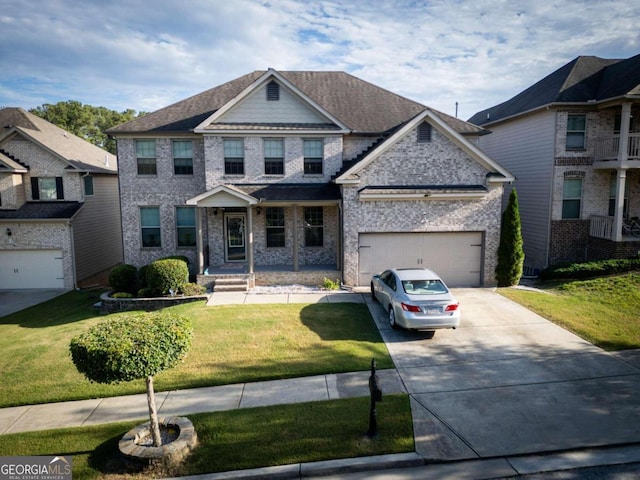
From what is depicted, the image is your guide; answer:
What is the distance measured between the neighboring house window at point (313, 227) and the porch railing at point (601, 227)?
12330mm

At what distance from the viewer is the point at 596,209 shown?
1923 cm

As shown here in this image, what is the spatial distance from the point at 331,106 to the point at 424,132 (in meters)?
5.79

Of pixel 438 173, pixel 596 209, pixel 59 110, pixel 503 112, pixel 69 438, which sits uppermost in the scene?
pixel 59 110

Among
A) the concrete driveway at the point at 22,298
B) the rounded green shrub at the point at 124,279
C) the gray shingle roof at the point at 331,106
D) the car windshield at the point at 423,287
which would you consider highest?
the gray shingle roof at the point at 331,106

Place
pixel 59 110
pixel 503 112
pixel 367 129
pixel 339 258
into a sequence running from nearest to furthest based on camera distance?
1. pixel 339 258
2. pixel 367 129
3. pixel 503 112
4. pixel 59 110

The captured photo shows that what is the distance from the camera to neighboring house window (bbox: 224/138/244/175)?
59.6 ft

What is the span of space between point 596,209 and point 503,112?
725 cm

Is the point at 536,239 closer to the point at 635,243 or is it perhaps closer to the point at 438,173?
the point at 635,243

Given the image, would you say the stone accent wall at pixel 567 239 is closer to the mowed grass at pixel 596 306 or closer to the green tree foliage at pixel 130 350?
A: the mowed grass at pixel 596 306

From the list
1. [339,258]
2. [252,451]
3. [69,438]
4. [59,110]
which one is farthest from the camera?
[59,110]

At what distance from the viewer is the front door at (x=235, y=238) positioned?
1911 cm

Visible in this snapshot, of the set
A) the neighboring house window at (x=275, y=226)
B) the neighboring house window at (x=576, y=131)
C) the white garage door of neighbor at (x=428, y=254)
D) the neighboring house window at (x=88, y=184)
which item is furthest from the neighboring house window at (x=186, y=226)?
the neighboring house window at (x=576, y=131)

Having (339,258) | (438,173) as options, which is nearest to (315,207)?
(339,258)

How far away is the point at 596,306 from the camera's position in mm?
13766
